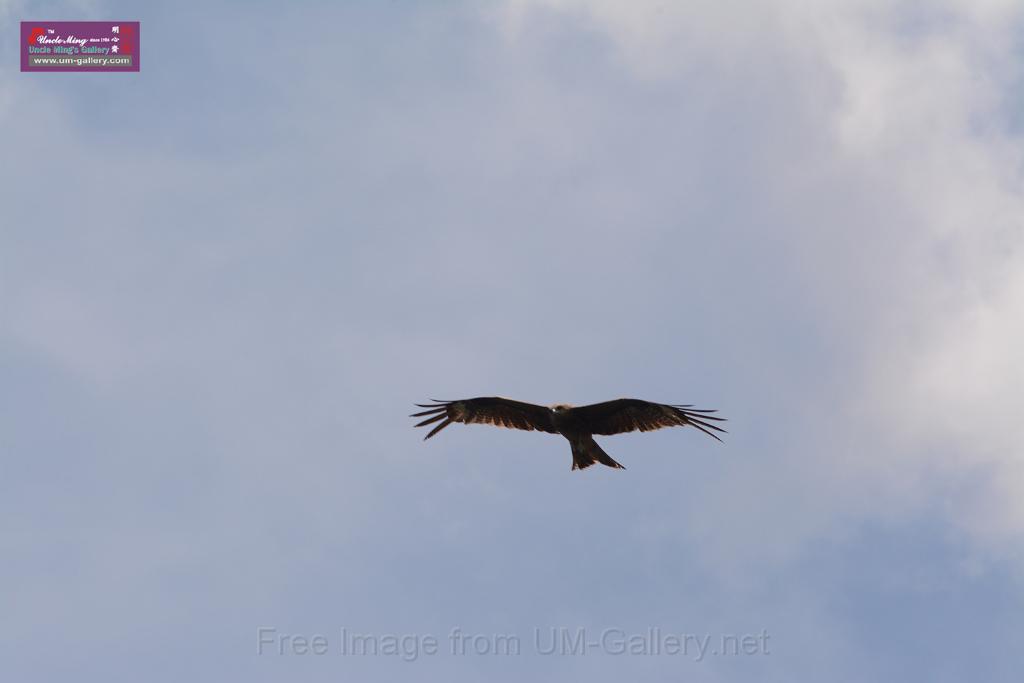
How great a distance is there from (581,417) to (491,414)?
2.55m

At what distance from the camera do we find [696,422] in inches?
888

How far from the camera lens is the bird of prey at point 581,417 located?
23.0 metres

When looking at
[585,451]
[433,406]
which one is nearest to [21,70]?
Result: [433,406]

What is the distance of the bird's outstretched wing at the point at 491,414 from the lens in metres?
24.2

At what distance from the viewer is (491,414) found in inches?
970

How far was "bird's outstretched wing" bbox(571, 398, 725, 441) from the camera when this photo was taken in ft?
75.0

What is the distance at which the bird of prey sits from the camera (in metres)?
23.0

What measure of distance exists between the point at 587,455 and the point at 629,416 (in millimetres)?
1360

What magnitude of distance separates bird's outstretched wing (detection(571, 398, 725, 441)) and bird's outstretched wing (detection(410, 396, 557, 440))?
118 cm

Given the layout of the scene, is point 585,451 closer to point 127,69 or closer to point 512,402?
point 512,402

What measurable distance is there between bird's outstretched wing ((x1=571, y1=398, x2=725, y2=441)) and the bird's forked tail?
39cm

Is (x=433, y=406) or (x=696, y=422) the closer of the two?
(x=696, y=422)

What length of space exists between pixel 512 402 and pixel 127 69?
16673mm

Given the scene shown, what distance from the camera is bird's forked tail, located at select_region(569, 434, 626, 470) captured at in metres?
23.2
